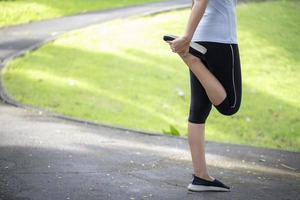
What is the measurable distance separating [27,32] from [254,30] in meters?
6.78

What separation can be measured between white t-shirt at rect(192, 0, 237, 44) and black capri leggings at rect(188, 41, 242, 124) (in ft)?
0.14

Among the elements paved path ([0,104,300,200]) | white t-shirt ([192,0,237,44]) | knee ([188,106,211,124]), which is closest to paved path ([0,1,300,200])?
paved path ([0,104,300,200])

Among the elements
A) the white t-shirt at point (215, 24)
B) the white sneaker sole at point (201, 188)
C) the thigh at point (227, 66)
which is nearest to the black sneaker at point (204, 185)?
the white sneaker sole at point (201, 188)

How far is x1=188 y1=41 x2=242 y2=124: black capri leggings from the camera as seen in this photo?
4.53 metres

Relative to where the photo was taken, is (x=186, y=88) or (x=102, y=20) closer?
(x=186, y=88)

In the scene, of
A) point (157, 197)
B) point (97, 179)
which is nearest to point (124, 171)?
point (97, 179)

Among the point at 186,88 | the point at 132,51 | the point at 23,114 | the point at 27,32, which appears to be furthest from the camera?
the point at 27,32

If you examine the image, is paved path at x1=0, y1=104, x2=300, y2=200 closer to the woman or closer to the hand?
the woman

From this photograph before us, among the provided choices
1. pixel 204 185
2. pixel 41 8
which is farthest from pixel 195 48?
pixel 41 8

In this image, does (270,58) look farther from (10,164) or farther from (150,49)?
(10,164)

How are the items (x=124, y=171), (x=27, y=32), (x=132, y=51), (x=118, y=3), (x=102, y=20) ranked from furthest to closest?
(x=118, y=3)
(x=102, y=20)
(x=27, y=32)
(x=132, y=51)
(x=124, y=171)

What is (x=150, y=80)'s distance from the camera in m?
14.1

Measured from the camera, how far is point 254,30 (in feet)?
61.2

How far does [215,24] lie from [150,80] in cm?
957
